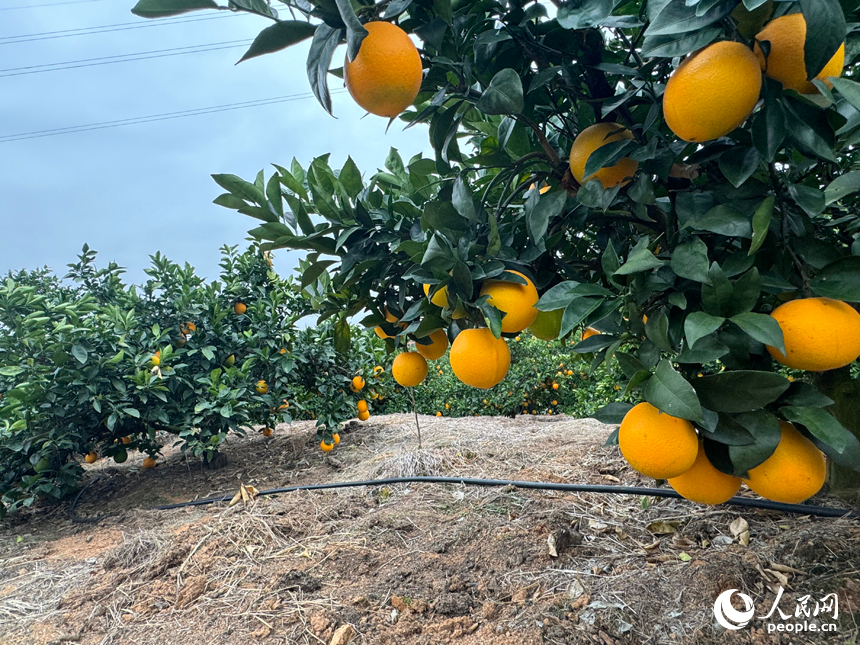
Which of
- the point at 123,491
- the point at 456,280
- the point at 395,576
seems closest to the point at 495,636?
the point at 395,576

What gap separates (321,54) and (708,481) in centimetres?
94

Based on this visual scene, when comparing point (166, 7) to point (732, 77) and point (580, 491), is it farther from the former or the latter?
point (580, 491)

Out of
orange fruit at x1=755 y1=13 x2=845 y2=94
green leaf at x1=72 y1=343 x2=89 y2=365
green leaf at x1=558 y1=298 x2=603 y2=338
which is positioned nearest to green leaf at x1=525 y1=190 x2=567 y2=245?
green leaf at x1=558 y1=298 x2=603 y2=338

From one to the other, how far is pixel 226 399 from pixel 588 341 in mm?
3174

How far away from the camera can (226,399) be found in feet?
11.6

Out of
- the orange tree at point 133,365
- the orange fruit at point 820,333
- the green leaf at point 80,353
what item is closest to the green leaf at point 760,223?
the orange fruit at point 820,333

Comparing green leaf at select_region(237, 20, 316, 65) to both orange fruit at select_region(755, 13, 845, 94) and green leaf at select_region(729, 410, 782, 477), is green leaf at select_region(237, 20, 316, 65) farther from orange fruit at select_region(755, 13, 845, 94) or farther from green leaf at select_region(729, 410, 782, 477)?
green leaf at select_region(729, 410, 782, 477)

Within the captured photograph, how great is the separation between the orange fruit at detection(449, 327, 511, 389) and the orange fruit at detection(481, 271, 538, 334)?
0.15 ft

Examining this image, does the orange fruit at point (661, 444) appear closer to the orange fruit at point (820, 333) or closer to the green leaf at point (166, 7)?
the orange fruit at point (820, 333)

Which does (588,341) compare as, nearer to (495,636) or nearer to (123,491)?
(495,636)

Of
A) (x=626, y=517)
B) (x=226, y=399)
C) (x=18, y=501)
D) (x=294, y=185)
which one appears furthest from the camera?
(x=226, y=399)

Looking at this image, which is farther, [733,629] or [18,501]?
[18,501]

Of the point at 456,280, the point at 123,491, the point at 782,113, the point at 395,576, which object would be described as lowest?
the point at 123,491

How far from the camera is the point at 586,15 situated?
85 centimetres
